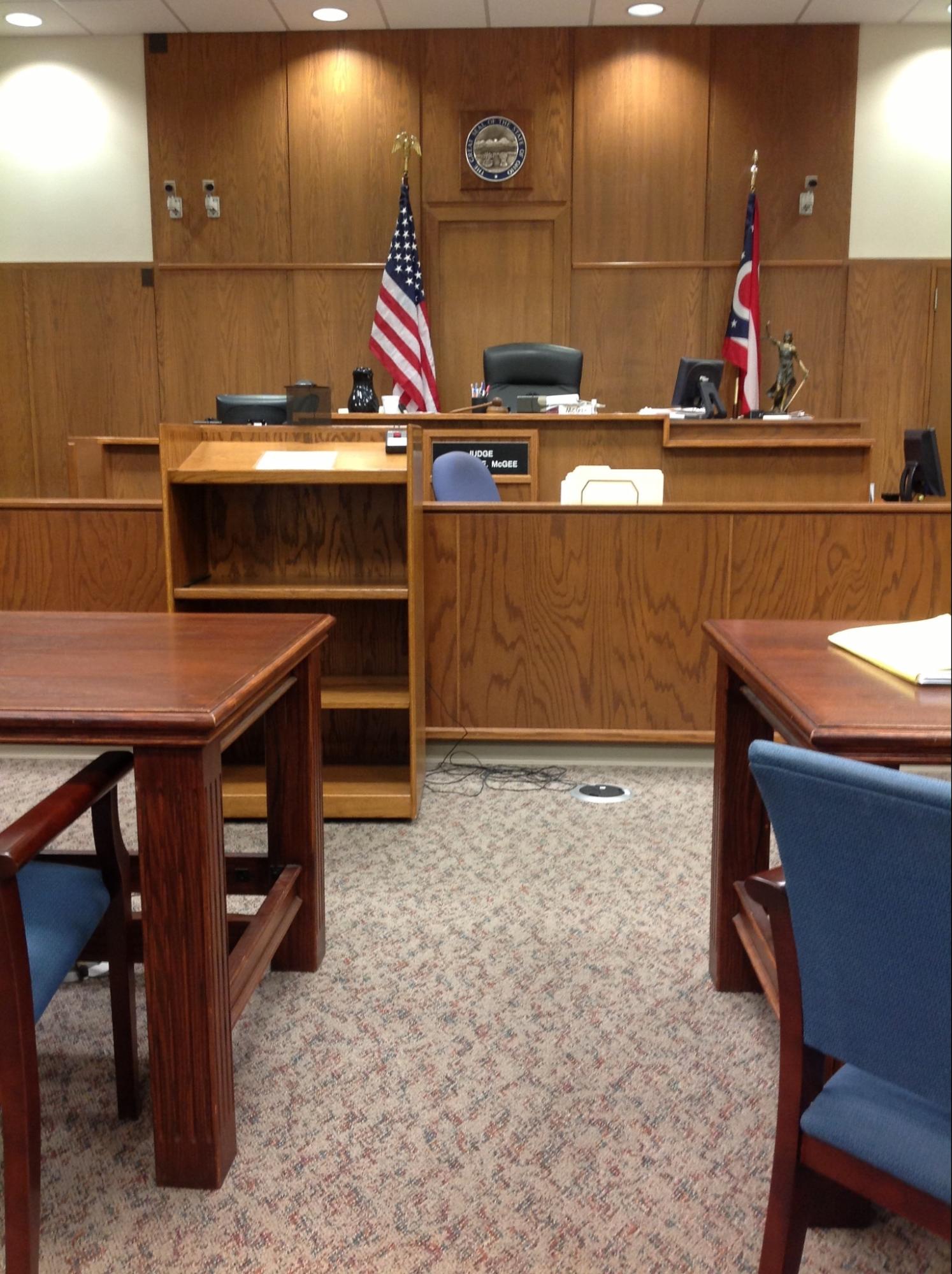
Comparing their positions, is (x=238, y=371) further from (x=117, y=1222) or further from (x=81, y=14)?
(x=117, y=1222)

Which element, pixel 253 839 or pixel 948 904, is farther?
pixel 253 839

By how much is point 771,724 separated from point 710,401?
3993 millimetres

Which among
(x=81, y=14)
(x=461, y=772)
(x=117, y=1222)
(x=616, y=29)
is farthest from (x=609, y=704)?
(x=81, y=14)

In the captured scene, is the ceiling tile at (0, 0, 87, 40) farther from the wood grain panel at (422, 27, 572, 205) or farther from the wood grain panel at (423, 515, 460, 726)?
the wood grain panel at (423, 515, 460, 726)

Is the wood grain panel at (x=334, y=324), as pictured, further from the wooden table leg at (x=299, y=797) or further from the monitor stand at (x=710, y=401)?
the wooden table leg at (x=299, y=797)

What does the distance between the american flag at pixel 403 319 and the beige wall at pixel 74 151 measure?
5.94 feet

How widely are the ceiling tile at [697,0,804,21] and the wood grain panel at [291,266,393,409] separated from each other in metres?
2.62

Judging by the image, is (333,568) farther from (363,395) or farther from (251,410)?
(363,395)

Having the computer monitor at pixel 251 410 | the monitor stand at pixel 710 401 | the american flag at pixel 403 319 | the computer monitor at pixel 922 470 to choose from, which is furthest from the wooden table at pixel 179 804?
the american flag at pixel 403 319

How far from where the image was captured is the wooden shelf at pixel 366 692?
9.77 feet

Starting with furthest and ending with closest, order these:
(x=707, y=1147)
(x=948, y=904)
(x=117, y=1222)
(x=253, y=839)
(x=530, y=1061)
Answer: (x=253, y=839) < (x=530, y=1061) < (x=707, y=1147) < (x=117, y=1222) < (x=948, y=904)

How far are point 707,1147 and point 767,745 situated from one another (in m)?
0.96

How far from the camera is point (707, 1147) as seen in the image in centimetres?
160

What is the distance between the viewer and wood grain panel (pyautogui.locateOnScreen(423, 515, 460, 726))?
3.43 metres
